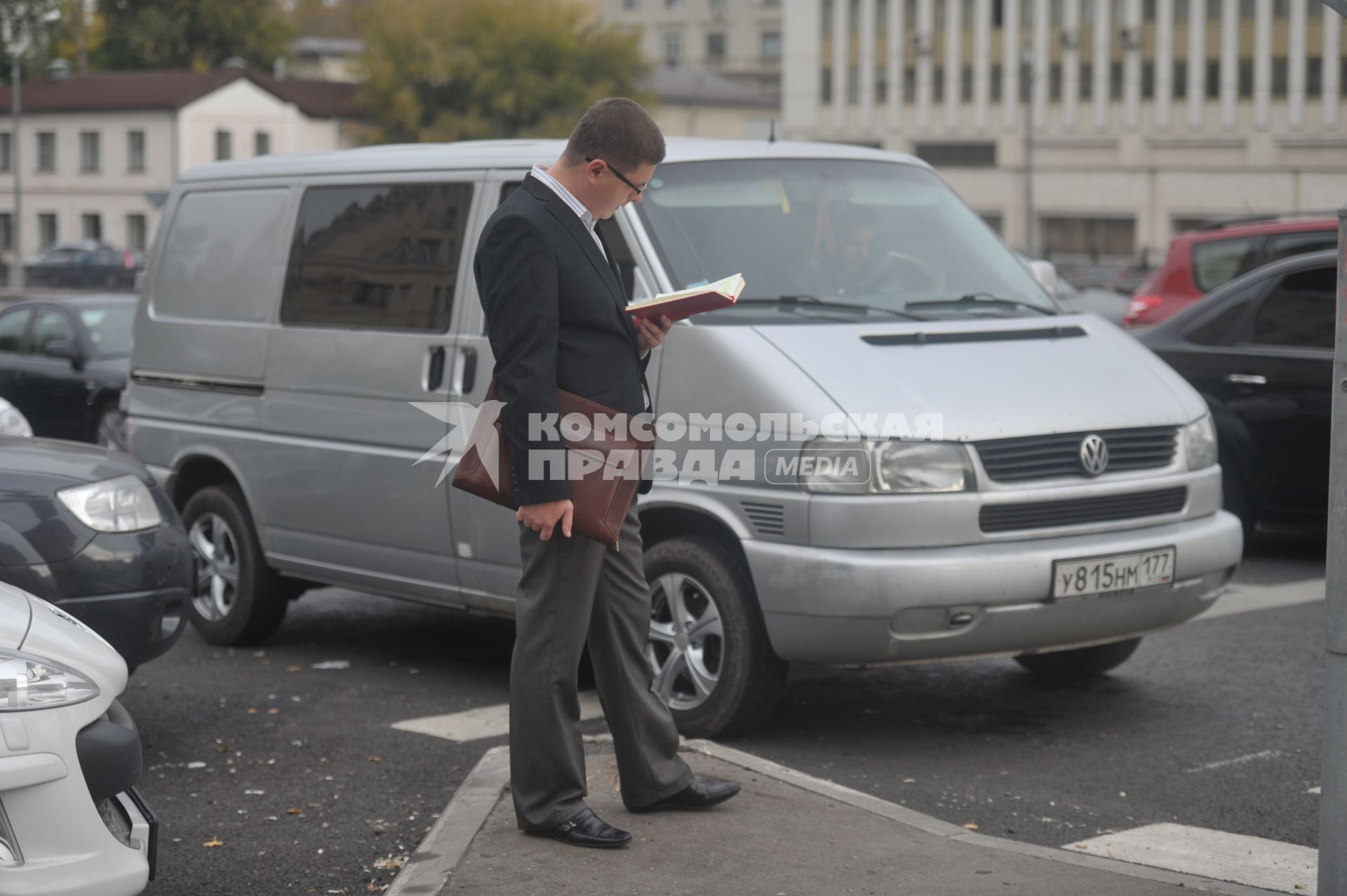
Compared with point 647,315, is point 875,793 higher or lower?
lower

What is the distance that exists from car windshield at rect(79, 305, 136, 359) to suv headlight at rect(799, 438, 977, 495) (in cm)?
1088

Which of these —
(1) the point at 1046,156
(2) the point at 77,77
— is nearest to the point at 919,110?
(1) the point at 1046,156

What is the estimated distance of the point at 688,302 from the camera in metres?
4.49

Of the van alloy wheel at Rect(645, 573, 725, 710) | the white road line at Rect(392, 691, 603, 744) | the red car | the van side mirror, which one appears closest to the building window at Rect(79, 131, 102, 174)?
the red car

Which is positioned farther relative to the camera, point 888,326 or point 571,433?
point 888,326

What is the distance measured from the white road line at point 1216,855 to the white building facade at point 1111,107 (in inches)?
2512

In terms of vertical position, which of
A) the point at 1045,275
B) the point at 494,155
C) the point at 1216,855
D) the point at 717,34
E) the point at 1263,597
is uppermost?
the point at 717,34

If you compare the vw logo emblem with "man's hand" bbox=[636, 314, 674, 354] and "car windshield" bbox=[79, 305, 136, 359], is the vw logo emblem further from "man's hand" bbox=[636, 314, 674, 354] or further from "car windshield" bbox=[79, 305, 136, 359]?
"car windshield" bbox=[79, 305, 136, 359]

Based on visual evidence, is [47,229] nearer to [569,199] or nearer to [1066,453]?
[1066,453]

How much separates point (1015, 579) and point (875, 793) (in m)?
0.80

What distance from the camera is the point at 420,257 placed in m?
6.90

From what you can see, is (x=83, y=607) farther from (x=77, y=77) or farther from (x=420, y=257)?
(x=77, y=77)

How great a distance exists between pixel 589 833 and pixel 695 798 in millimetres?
406

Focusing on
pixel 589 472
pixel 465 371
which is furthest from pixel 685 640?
pixel 589 472
